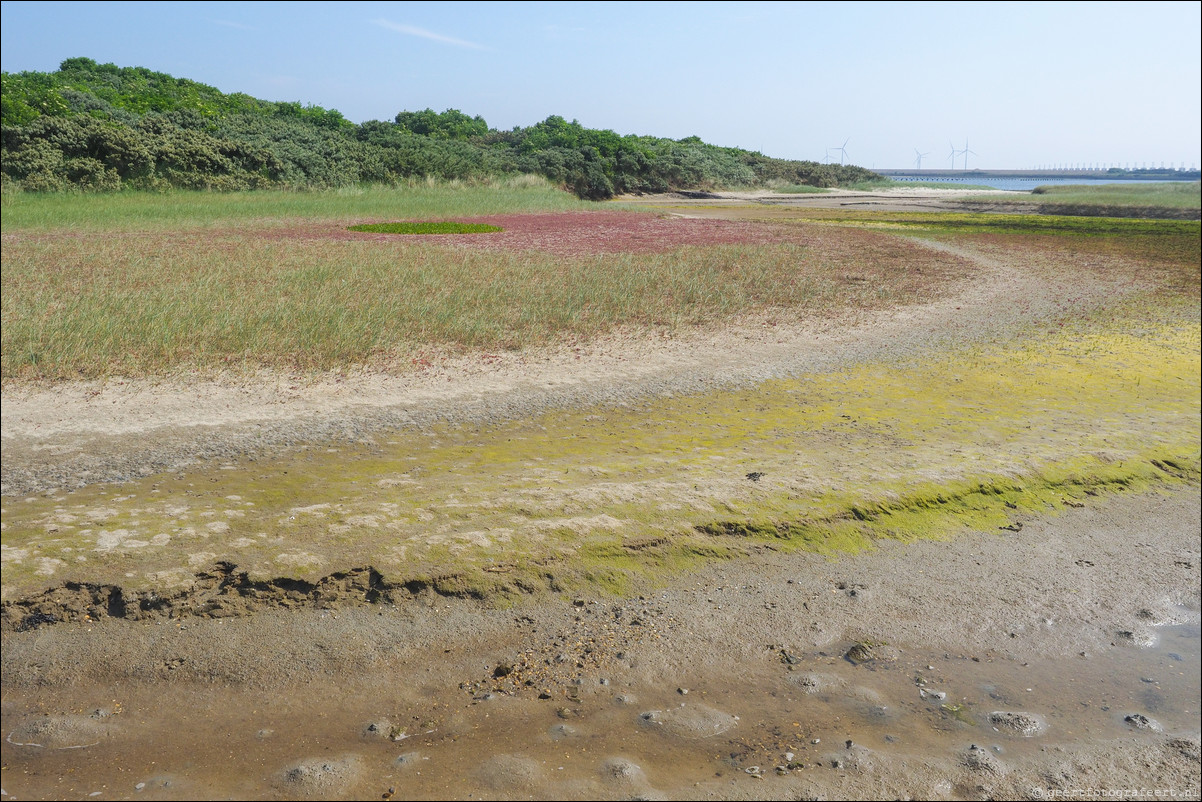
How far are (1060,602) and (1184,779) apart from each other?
5.51 ft

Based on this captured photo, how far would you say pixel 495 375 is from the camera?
9242 mm

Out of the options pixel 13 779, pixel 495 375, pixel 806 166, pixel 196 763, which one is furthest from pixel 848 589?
pixel 806 166

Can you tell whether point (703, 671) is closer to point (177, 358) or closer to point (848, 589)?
point (848, 589)

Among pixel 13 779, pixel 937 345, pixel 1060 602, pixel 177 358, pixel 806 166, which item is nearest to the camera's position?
pixel 13 779

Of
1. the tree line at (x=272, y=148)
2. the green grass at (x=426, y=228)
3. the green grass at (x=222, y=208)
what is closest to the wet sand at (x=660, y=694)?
the green grass at (x=222, y=208)

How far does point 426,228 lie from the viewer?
25.4 meters

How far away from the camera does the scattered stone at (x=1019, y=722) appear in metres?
3.42

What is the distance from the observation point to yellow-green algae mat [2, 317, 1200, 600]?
14.9 feet

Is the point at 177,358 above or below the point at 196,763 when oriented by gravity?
above

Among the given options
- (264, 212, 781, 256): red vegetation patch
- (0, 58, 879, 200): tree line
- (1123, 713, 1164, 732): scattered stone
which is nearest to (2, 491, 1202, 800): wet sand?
(1123, 713, 1164, 732): scattered stone

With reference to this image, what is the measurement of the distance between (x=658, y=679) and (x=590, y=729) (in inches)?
20.8

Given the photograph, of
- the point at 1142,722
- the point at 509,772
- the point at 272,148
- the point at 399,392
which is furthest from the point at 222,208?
the point at 1142,722

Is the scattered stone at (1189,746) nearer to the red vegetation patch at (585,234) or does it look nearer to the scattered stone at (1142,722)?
the scattered stone at (1142,722)

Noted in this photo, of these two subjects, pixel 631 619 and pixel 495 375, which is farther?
pixel 495 375
